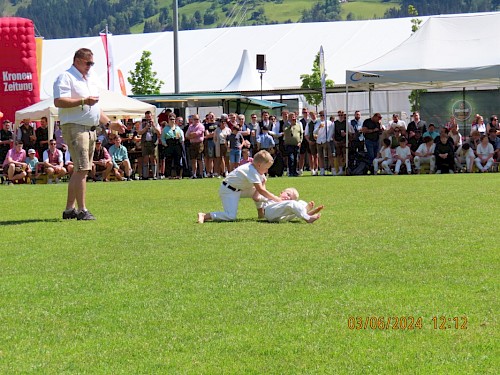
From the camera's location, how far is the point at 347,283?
7699mm

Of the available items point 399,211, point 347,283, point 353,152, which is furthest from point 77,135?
point 353,152

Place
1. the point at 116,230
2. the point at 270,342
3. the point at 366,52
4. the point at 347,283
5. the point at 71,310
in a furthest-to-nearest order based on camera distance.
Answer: the point at 366,52, the point at 116,230, the point at 347,283, the point at 71,310, the point at 270,342

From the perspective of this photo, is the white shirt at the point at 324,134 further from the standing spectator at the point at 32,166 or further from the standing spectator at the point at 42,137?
the standing spectator at the point at 32,166

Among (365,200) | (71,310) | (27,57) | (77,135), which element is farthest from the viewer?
(27,57)

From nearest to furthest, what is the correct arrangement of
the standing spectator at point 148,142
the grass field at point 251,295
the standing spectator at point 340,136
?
the grass field at point 251,295, the standing spectator at point 340,136, the standing spectator at point 148,142

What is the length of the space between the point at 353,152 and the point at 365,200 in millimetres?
13757

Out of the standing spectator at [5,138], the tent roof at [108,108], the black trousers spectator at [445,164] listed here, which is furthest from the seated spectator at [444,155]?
the standing spectator at [5,138]

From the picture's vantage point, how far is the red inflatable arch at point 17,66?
111ft

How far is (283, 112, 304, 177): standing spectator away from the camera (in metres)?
30.4

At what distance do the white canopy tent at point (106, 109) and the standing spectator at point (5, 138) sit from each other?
276mm

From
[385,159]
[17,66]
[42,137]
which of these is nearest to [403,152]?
[385,159]

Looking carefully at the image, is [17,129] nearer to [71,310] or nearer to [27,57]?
[27,57]

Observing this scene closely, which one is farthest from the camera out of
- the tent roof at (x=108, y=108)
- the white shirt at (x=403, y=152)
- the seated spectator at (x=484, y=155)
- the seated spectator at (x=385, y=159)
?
the tent roof at (x=108, y=108)

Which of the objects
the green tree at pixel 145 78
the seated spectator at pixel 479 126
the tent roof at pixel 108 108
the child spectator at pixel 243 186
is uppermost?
the green tree at pixel 145 78
